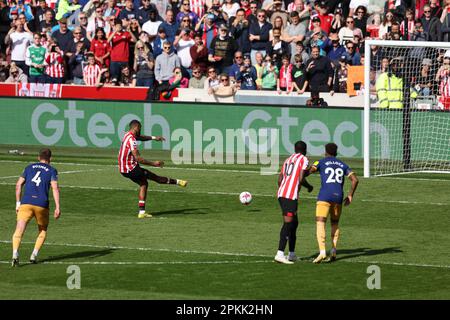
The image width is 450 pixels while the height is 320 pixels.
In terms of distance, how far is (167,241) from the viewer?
19.4 m

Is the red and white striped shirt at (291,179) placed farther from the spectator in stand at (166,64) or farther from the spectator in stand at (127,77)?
the spectator in stand at (127,77)

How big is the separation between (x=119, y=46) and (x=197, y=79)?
307 cm

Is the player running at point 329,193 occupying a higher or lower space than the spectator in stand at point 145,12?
lower

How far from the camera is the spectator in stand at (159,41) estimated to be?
3481 centimetres

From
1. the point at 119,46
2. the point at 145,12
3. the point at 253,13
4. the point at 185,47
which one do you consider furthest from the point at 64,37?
the point at 253,13

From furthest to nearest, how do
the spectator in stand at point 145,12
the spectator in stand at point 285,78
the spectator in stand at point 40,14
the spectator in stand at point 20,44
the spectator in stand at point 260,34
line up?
1. the spectator in stand at point 40,14
2. the spectator in stand at point 20,44
3. the spectator in stand at point 145,12
4. the spectator in stand at point 260,34
5. the spectator in stand at point 285,78

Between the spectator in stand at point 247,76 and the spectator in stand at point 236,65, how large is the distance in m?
0.13

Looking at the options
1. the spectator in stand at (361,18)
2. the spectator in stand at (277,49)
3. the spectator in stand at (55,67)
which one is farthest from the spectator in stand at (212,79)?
the spectator in stand at (55,67)

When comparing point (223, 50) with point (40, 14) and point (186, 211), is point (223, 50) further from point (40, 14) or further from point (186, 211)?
point (186, 211)

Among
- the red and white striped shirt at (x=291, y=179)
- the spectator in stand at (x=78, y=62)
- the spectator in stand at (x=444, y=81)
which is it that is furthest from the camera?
the spectator in stand at (x=78, y=62)

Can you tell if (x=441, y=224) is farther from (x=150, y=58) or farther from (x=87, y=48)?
(x=87, y=48)

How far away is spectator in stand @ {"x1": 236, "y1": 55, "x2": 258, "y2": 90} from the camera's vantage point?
3325cm

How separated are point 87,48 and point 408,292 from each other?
23.4m

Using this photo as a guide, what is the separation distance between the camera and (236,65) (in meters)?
33.6
